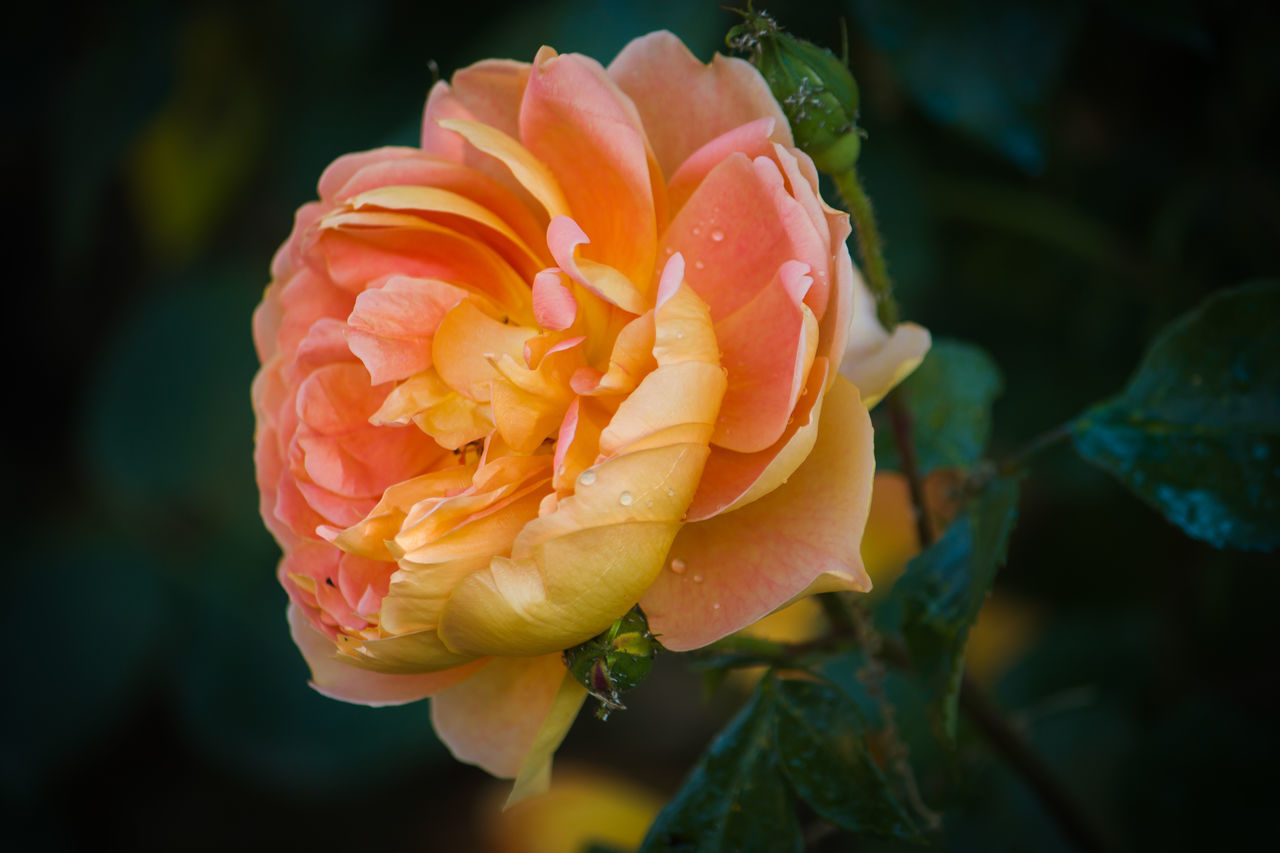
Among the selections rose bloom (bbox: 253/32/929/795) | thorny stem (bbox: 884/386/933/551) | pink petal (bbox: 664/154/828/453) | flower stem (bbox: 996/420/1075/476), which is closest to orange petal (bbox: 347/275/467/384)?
rose bloom (bbox: 253/32/929/795)

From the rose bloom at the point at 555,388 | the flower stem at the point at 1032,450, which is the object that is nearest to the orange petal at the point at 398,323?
the rose bloom at the point at 555,388

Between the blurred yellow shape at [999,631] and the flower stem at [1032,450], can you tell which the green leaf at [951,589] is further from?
the blurred yellow shape at [999,631]

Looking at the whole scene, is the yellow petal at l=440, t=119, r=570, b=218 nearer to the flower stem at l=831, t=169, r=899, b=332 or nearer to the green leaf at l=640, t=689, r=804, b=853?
the flower stem at l=831, t=169, r=899, b=332

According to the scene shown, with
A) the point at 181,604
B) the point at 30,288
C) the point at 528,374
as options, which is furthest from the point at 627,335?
the point at 30,288

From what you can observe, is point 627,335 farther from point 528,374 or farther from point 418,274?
point 418,274

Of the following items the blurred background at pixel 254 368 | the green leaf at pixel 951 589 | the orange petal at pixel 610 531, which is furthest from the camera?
the blurred background at pixel 254 368

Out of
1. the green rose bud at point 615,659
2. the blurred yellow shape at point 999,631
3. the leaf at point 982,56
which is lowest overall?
the blurred yellow shape at point 999,631
